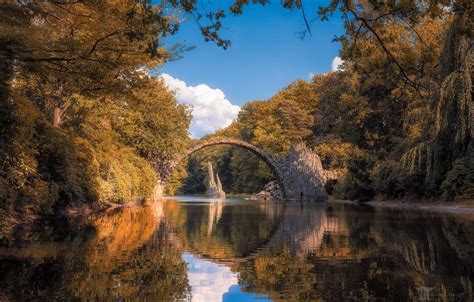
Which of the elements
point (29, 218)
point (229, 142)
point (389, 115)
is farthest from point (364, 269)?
point (229, 142)

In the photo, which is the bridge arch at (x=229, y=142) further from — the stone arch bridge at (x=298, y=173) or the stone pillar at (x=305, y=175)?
the stone pillar at (x=305, y=175)

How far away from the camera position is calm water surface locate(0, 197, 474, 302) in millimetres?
4711

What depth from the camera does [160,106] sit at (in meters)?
35.6

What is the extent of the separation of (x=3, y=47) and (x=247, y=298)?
7.20 meters

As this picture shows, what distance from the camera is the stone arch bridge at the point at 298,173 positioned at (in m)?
42.2

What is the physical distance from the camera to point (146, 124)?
117ft

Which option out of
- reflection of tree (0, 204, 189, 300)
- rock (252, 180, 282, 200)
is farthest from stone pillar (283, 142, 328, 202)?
reflection of tree (0, 204, 189, 300)

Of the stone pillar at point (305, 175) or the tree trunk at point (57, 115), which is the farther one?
the stone pillar at point (305, 175)

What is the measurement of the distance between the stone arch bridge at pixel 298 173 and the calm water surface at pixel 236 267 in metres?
32.0

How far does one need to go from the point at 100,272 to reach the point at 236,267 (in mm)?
1824

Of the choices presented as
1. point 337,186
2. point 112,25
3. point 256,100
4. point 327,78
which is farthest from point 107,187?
point 256,100

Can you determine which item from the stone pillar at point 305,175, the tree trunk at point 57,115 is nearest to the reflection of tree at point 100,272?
the tree trunk at point 57,115

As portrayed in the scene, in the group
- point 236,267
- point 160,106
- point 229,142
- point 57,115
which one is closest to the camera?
point 236,267

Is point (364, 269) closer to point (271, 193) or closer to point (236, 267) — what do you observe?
point (236, 267)
